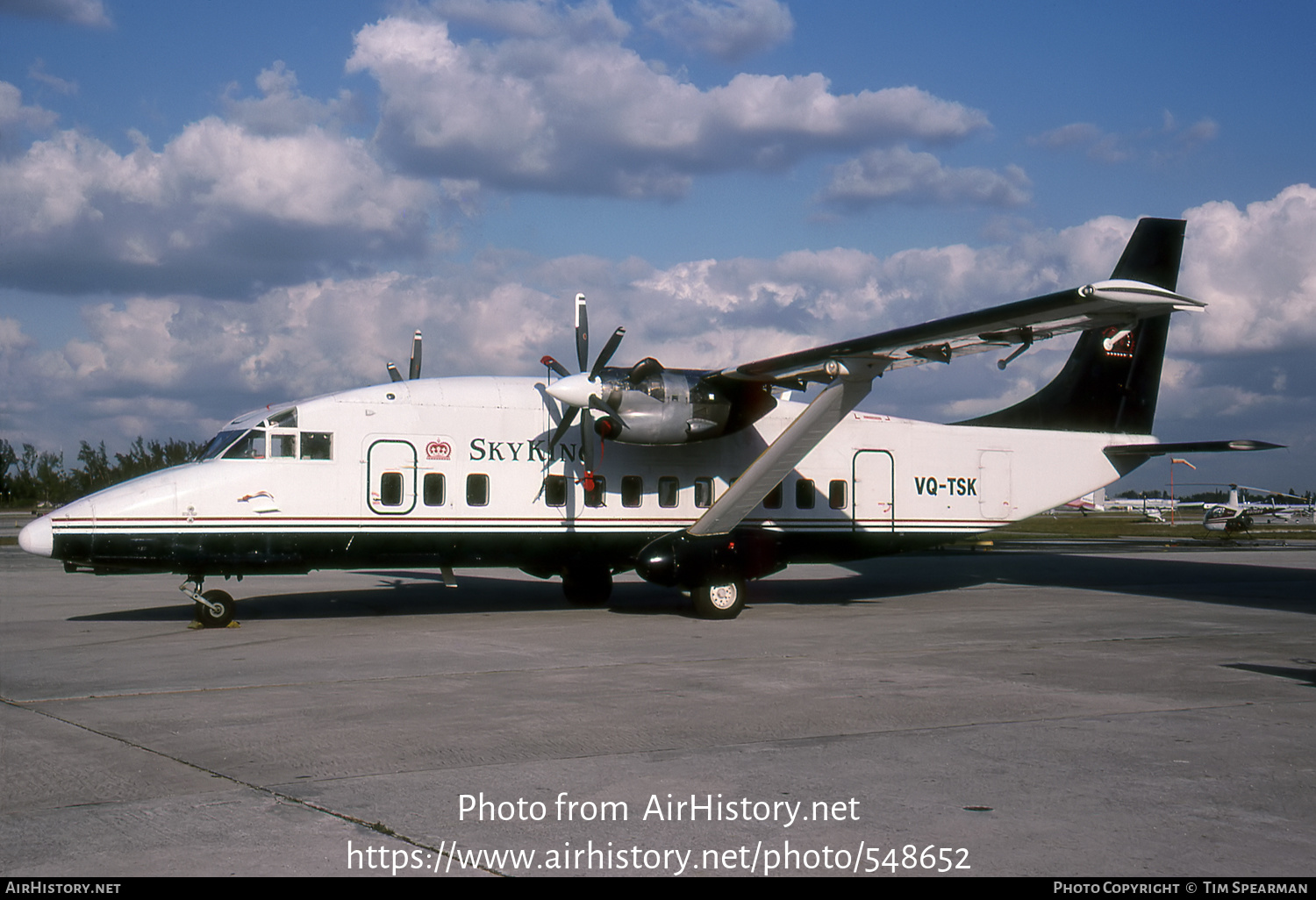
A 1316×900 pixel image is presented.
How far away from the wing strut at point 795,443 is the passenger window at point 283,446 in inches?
238

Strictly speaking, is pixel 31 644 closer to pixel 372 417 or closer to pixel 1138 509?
pixel 372 417

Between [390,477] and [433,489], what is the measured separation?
65 cm

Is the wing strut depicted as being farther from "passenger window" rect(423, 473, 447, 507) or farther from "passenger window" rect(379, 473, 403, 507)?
"passenger window" rect(379, 473, 403, 507)

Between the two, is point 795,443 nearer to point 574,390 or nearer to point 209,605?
point 574,390

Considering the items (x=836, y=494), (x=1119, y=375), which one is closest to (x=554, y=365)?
(x=836, y=494)

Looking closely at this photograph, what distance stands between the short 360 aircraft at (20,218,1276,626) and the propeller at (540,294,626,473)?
0.13ft

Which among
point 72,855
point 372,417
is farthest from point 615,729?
point 372,417

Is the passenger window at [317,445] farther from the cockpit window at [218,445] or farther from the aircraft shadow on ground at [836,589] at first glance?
the aircraft shadow on ground at [836,589]

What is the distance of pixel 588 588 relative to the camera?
18078 mm

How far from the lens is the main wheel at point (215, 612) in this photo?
14867 millimetres

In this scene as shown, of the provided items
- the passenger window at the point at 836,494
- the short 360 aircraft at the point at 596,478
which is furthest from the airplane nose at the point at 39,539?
the passenger window at the point at 836,494

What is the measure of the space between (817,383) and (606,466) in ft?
11.8

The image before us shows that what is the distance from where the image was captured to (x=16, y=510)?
94.1 metres

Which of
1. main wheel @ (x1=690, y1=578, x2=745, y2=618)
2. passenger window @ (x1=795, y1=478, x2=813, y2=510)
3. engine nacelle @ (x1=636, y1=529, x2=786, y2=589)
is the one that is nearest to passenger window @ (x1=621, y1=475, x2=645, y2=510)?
engine nacelle @ (x1=636, y1=529, x2=786, y2=589)
